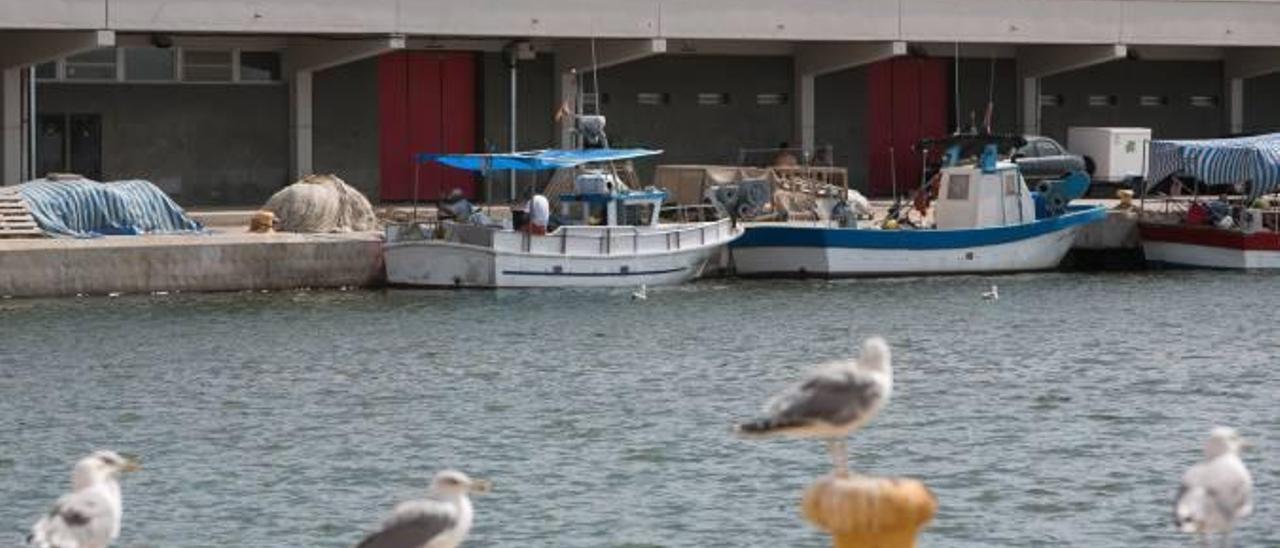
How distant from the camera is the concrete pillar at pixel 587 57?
55.4 meters

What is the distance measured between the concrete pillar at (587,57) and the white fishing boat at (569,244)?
5668 mm

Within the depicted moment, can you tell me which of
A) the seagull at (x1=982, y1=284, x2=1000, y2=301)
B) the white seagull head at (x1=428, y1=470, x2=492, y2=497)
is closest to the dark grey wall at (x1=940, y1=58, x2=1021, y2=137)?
the seagull at (x1=982, y1=284, x2=1000, y2=301)

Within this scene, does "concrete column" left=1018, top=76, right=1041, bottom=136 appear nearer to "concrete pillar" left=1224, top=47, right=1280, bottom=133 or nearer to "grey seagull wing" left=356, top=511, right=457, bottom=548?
"concrete pillar" left=1224, top=47, right=1280, bottom=133

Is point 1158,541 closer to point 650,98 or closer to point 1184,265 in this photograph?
point 1184,265

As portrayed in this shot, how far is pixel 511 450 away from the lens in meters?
29.8

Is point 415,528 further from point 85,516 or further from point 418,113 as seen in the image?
point 418,113

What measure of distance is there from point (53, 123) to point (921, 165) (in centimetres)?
1755

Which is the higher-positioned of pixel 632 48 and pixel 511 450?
pixel 632 48

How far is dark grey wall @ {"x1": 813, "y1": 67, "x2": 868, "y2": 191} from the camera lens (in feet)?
204

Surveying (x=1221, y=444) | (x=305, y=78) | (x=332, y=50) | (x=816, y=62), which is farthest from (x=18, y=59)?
(x=1221, y=444)

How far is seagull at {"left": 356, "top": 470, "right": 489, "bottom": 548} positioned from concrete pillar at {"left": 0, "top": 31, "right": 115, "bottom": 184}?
116 ft

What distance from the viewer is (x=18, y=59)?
2000 inches

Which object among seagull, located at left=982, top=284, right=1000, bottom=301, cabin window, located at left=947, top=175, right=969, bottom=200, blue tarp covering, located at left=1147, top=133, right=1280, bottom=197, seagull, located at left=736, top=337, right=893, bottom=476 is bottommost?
seagull, located at left=982, top=284, right=1000, bottom=301

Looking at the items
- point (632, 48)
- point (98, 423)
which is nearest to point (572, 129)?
point (632, 48)
